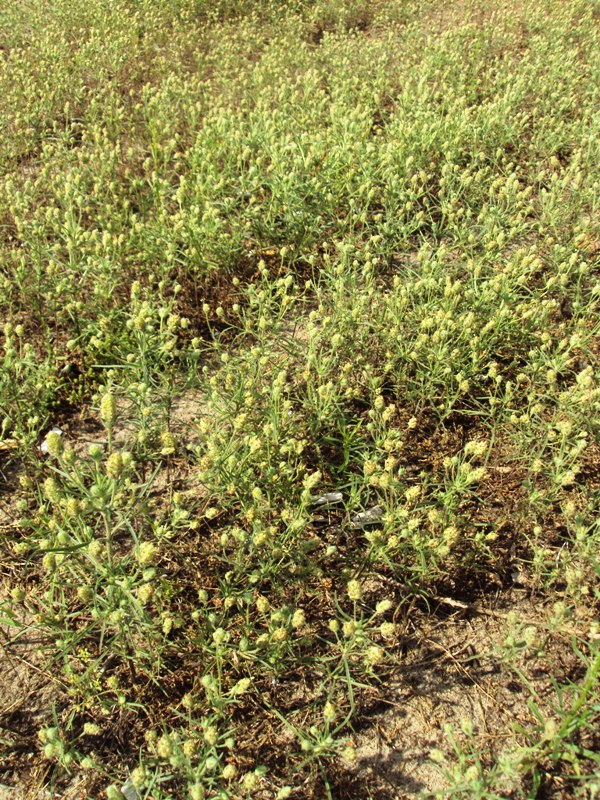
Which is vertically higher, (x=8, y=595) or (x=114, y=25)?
(x=114, y=25)

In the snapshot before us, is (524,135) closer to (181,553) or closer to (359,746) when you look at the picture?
(181,553)

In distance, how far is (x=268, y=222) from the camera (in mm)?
4008

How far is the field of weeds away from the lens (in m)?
2.07

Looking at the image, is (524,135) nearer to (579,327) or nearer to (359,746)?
(579,327)

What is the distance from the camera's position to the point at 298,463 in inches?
110

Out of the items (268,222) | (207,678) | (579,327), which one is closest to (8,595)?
(207,678)

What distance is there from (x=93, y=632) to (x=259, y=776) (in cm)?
86

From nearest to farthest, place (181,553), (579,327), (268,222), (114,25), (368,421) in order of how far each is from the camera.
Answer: (181,553) < (368,421) < (579,327) < (268,222) < (114,25)

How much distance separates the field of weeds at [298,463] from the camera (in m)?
2.07

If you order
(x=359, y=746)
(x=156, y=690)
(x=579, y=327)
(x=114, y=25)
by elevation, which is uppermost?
(x=114, y=25)

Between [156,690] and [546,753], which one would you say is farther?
[156,690]

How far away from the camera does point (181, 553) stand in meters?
2.57

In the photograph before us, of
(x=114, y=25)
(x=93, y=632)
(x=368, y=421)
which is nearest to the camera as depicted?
(x=93, y=632)

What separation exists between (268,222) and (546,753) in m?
3.33
